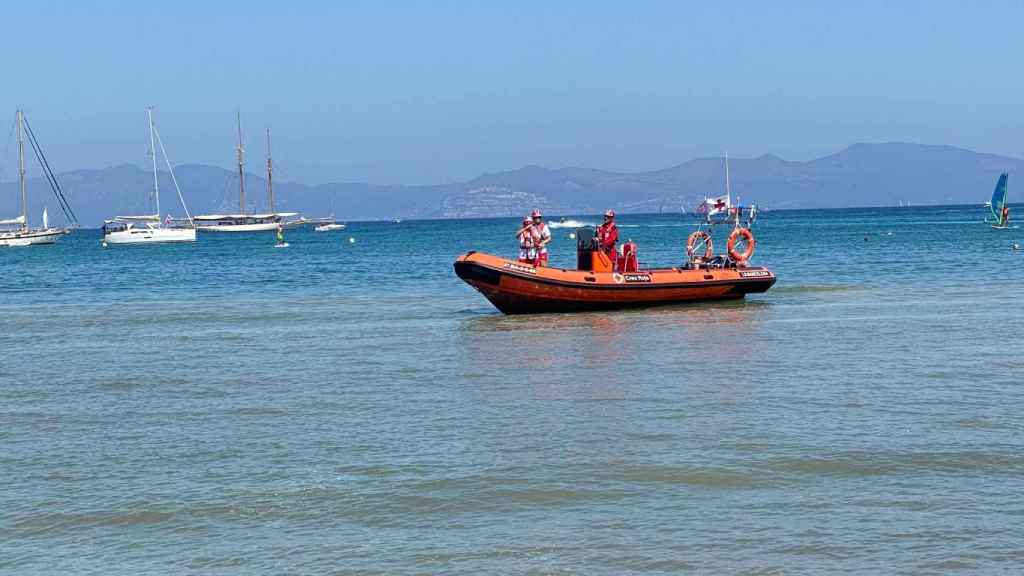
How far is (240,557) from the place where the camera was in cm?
939

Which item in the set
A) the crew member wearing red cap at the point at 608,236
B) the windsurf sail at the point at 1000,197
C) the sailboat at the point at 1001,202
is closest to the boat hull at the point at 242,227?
the windsurf sail at the point at 1000,197

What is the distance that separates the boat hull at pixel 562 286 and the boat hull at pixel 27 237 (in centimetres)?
8061

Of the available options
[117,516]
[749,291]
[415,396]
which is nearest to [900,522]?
[117,516]

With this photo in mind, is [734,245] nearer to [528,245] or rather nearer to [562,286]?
[528,245]

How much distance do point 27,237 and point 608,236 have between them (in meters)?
82.3

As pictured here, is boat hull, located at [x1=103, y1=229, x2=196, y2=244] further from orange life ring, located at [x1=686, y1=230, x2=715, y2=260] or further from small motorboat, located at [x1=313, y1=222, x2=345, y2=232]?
orange life ring, located at [x1=686, y1=230, x2=715, y2=260]

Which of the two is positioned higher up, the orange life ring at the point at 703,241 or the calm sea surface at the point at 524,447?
the orange life ring at the point at 703,241

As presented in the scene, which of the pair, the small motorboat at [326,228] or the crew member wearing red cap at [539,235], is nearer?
the crew member wearing red cap at [539,235]

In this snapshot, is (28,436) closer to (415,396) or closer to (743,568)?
(415,396)

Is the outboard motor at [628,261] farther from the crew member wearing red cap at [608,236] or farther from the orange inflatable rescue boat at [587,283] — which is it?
the crew member wearing red cap at [608,236]

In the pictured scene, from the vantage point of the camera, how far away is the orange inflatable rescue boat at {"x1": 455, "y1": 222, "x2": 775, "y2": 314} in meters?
27.7

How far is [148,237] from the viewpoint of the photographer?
10194 cm

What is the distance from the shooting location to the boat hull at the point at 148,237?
102000 mm

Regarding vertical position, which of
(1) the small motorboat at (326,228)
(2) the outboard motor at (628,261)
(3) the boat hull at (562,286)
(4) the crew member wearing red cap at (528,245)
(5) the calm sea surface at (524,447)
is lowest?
(1) the small motorboat at (326,228)
